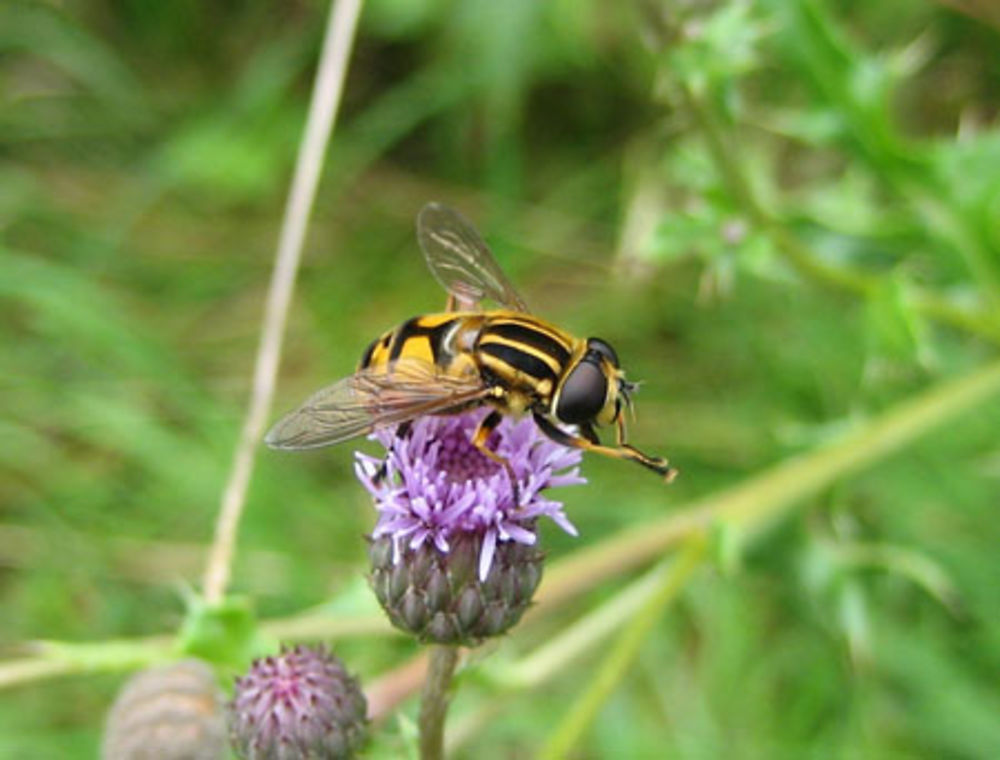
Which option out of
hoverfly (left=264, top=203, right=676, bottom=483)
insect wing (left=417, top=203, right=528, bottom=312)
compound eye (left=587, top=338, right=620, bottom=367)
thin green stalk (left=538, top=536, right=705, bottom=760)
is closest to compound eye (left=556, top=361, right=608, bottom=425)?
hoverfly (left=264, top=203, right=676, bottom=483)

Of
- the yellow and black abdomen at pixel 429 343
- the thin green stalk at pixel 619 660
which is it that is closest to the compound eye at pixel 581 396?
the yellow and black abdomen at pixel 429 343

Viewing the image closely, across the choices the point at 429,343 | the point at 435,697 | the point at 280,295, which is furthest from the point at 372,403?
the point at 280,295

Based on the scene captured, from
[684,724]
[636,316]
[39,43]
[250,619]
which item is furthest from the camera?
[39,43]

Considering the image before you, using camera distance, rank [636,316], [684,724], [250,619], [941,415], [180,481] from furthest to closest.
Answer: [636,316], [180,481], [684,724], [941,415], [250,619]

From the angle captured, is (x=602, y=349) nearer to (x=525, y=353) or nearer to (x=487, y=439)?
(x=525, y=353)

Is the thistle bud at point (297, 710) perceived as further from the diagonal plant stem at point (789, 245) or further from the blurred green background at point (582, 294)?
the diagonal plant stem at point (789, 245)

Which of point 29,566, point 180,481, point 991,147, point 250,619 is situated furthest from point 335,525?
point 991,147

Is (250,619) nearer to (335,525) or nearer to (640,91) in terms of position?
(335,525)

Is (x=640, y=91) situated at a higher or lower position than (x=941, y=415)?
higher
